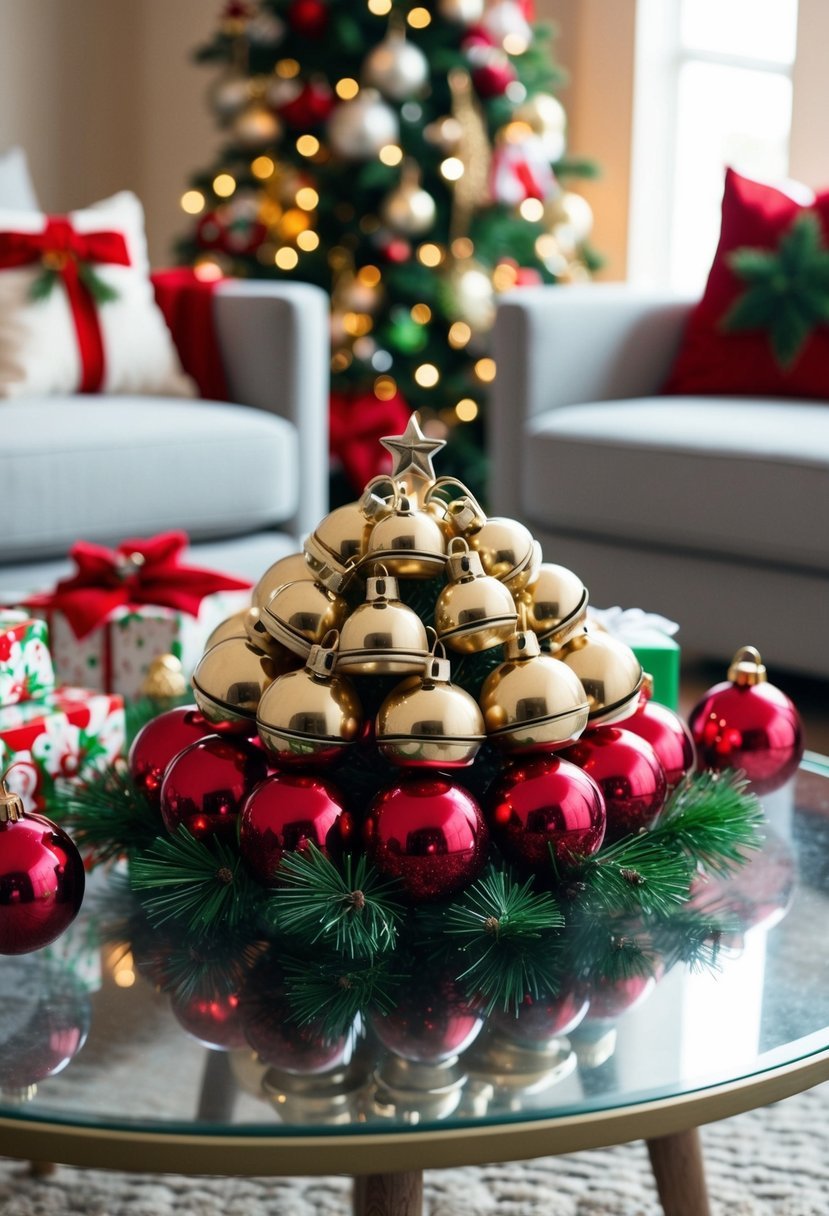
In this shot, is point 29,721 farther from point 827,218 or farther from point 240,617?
point 827,218

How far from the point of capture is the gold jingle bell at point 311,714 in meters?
0.82

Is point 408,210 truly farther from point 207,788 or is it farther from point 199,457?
point 207,788


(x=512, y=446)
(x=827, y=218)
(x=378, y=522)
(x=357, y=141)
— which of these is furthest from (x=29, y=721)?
(x=357, y=141)

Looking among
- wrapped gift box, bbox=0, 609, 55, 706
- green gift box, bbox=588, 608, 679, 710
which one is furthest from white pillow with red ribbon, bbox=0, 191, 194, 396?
green gift box, bbox=588, 608, 679, 710

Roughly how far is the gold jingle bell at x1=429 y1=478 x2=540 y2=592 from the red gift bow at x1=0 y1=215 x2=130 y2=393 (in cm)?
188

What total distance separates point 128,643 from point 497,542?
64 cm

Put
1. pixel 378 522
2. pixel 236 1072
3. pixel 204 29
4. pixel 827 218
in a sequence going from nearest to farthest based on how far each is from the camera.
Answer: pixel 236 1072 < pixel 378 522 < pixel 827 218 < pixel 204 29

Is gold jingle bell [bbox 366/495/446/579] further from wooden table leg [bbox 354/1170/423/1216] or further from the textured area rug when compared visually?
the textured area rug

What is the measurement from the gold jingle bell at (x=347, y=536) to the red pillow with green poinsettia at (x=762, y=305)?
1.85 meters

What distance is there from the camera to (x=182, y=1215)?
1.12 m

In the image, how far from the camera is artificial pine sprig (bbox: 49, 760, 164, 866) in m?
0.92

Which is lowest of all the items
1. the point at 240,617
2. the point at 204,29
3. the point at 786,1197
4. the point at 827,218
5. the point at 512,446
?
the point at 786,1197

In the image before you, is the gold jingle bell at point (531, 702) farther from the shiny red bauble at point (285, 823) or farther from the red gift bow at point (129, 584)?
the red gift bow at point (129, 584)

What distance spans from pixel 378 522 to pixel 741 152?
10.7 feet
